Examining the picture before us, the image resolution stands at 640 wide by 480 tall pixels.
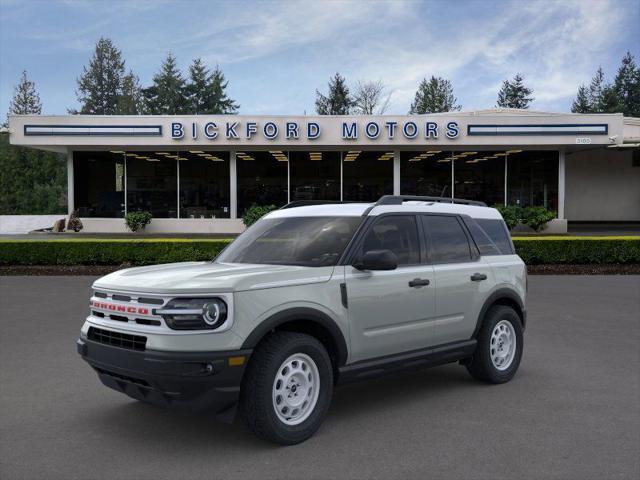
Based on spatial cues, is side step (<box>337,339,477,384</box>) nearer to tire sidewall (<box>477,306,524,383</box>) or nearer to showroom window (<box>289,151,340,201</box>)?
tire sidewall (<box>477,306,524,383</box>)

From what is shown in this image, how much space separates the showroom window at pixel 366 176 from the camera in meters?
29.2

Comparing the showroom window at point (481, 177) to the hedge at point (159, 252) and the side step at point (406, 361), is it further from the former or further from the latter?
the side step at point (406, 361)

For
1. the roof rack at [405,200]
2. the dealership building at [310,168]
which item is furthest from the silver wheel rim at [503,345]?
the dealership building at [310,168]

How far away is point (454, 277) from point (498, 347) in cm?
110

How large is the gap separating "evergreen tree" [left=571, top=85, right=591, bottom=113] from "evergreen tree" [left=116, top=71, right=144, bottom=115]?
185 feet

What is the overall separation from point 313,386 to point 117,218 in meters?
25.8

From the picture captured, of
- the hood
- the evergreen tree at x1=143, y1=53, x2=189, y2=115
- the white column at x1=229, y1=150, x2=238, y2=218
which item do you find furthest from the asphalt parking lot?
the evergreen tree at x1=143, y1=53, x2=189, y2=115

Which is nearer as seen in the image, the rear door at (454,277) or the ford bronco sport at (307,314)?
the ford bronco sport at (307,314)

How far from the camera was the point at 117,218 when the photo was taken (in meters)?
28.8

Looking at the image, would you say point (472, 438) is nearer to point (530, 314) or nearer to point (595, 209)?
point (530, 314)

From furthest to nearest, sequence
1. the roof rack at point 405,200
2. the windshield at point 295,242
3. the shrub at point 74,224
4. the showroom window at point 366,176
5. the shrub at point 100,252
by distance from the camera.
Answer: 1. the showroom window at point 366,176
2. the shrub at point 74,224
3. the shrub at point 100,252
4. the roof rack at point 405,200
5. the windshield at point 295,242

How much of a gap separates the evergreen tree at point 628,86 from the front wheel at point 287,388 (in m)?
84.1

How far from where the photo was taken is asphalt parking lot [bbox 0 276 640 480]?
13.8ft

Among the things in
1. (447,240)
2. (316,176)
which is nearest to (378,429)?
(447,240)
